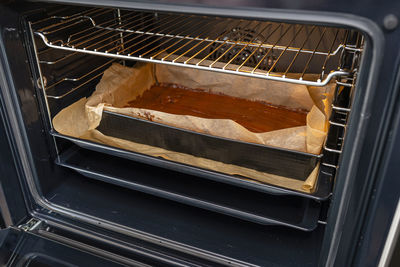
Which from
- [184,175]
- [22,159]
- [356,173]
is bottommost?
[184,175]

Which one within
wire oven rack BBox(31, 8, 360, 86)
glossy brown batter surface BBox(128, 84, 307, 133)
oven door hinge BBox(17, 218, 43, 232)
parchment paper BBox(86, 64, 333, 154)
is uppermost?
wire oven rack BBox(31, 8, 360, 86)

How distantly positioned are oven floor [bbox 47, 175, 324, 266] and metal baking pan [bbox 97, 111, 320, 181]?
8.1 inches

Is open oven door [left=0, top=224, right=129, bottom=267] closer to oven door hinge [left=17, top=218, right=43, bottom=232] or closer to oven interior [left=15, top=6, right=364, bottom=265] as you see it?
oven door hinge [left=17, top=218, right=43, bottom=232]

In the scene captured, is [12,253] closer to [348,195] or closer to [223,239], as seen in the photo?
[223,239]

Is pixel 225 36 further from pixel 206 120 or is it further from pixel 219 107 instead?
pixel 206 120

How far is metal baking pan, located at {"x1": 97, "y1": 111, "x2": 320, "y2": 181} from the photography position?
38.9 inches

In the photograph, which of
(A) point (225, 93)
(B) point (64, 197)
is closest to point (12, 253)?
(B) point (64, 197)

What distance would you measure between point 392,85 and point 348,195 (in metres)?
0.24

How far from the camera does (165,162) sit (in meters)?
1.08

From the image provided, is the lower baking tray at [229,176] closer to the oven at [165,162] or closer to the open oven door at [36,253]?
the oven at [165,162]

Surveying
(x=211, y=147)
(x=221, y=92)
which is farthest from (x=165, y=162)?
(x=221, y=92)

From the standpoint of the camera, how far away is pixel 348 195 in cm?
76

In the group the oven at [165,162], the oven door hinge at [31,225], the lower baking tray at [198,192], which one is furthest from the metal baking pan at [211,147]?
the oven door hinge at [31,225]

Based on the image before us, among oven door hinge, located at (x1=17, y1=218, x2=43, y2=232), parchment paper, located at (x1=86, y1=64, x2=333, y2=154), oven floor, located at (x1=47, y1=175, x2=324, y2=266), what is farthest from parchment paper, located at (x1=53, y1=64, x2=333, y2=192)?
oven door hinge, located at (x1=17, y1=218, x2=43, y2=232)
